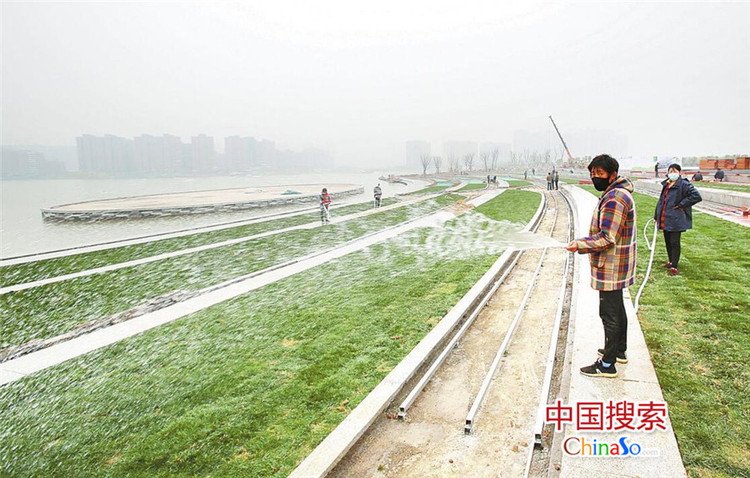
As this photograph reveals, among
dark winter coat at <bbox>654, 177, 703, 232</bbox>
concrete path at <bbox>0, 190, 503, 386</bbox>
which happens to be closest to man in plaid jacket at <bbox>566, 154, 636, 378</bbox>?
dark winter coat at <bbox>654, 177, 703, 232</bbox>

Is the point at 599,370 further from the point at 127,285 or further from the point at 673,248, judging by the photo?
the point at 127,285

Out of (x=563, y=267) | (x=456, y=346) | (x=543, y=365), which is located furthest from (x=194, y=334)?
(x=563, y=267)

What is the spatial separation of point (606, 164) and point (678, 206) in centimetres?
504

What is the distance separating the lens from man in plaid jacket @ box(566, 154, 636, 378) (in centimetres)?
416

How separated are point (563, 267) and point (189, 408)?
29.3 ft

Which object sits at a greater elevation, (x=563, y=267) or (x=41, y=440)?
(x=563, y=267)

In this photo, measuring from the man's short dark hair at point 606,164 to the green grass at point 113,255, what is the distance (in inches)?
591

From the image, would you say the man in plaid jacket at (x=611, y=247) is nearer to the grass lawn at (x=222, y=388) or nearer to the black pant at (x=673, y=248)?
the grass lawn at (x=222, y=388)

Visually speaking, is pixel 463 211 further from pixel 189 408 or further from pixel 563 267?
pixel 189 408

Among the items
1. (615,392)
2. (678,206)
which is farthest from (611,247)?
(678,206)

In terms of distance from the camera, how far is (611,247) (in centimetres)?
427

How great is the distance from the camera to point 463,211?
80.5 feet

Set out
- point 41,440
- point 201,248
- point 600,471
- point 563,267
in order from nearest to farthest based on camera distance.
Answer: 1. point 600,471
2. point 41,440
3. point 563,267
4. point 201,248

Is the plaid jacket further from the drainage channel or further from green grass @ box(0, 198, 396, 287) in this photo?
green grass @ box(0, 198, 396, 287)
